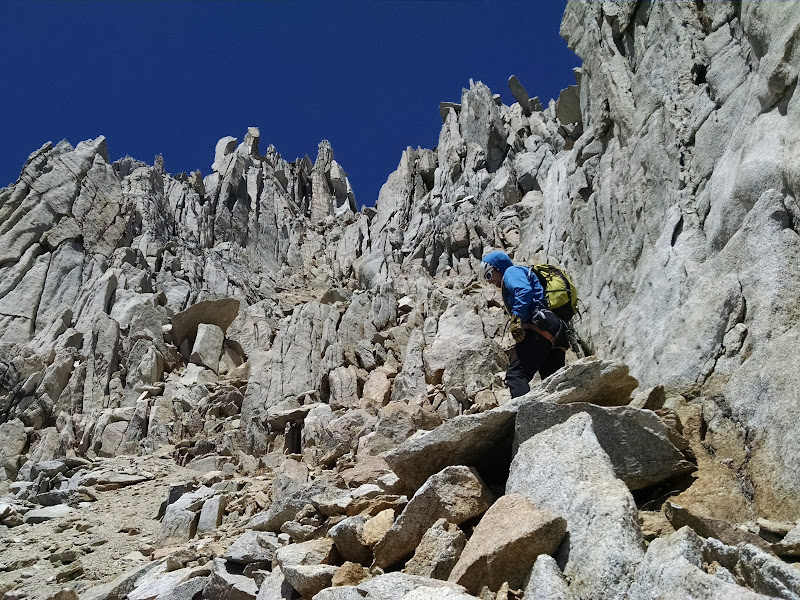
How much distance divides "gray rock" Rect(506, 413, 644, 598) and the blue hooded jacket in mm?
3659

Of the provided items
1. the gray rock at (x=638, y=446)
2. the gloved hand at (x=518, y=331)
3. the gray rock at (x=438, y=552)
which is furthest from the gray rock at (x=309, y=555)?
the gloved hand at (x=518, y=331)

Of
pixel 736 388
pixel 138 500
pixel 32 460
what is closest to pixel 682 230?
pixel 736 388

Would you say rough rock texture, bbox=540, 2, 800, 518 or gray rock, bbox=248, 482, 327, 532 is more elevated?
rough rock texture, bbox=540, 2, 800, 518

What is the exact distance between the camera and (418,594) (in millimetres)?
5078

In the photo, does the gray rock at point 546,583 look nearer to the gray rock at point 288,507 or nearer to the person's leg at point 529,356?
the person's leg at point 529,356

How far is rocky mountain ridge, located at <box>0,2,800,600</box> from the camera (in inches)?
225

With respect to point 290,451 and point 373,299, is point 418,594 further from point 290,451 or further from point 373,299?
point 373,299

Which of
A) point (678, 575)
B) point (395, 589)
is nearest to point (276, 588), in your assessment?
point (395, 589)

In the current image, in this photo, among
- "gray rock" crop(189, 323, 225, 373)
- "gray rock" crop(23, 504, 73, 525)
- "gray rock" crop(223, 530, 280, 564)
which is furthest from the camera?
"gray rock" crop(189, 323, 225, 373)

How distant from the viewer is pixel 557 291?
10.4m

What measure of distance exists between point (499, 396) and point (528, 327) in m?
4.66

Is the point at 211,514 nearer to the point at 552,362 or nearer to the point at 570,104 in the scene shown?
the point at 552,362

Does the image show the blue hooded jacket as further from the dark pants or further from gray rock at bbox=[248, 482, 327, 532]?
gray rock at bbox=[248, 482, 327, 532]

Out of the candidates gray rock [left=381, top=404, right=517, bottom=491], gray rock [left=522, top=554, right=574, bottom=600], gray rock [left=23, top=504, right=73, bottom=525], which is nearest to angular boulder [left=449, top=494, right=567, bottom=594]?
gray rock [left=522, top=554, right=574, bottom=600]
